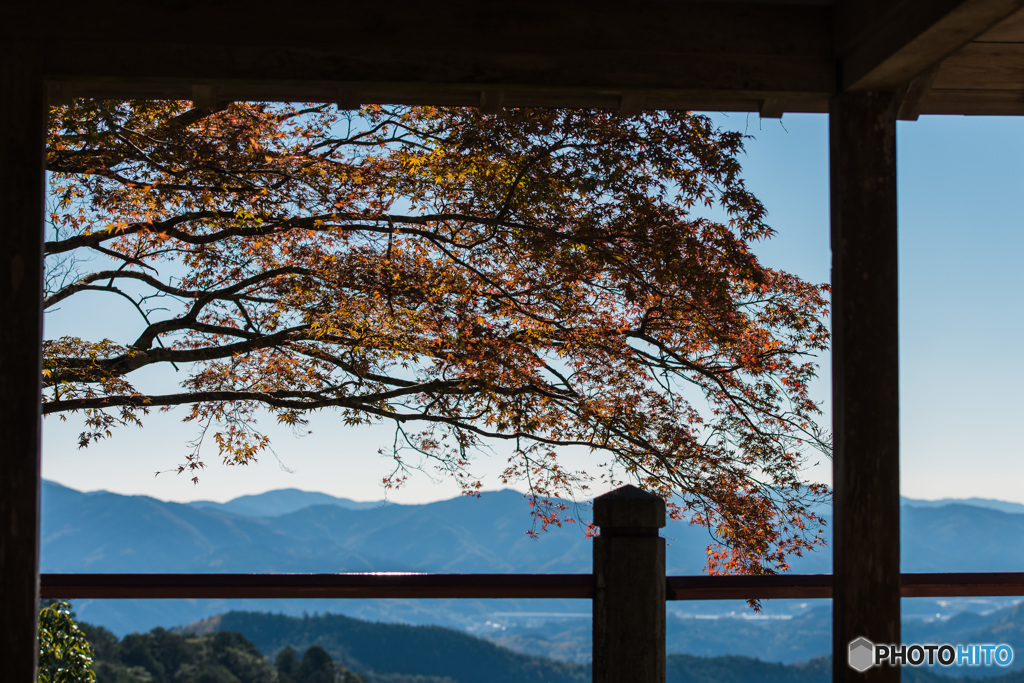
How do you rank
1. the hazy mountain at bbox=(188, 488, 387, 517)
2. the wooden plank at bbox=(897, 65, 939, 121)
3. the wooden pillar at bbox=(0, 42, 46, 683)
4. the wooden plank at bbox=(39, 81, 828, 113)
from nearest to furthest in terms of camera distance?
the wooden pillar at bbox=(0, 42, 46, 683), the wooden plank at bbox=(39, 81, 828, 113), the wooden plank at bbox=(897, 65, 939, 121), the hazy mountain at bbox=(188, 488, 387, 517)

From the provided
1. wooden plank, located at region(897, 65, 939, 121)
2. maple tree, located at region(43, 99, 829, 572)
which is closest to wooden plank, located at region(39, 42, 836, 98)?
wooden plank, located at region(897, 65, 939, 121)

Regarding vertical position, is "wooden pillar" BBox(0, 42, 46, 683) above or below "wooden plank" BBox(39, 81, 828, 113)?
below

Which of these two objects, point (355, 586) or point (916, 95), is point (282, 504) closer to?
point (355, 586)

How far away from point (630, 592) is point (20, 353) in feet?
4.64

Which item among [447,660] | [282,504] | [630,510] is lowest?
[282,504]

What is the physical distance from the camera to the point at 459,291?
5.57 m

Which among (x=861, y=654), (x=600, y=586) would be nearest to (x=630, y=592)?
(x=600, y=586)

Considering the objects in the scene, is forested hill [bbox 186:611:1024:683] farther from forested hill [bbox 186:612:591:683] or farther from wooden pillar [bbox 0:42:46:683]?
wooden pillar [bbox 0:42:46:683]

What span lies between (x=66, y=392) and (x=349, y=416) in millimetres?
2054

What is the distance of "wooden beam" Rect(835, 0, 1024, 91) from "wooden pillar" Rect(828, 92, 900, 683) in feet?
0.26

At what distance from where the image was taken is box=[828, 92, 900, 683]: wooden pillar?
1.72 metres

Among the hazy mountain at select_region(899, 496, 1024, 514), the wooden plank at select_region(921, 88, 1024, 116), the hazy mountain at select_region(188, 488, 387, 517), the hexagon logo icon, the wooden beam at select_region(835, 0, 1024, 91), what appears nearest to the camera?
the wooden beam at select_region(835, 0, 1024, 91)

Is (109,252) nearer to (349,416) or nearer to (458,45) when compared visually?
(349,416)

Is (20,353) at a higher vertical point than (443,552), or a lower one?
higher
